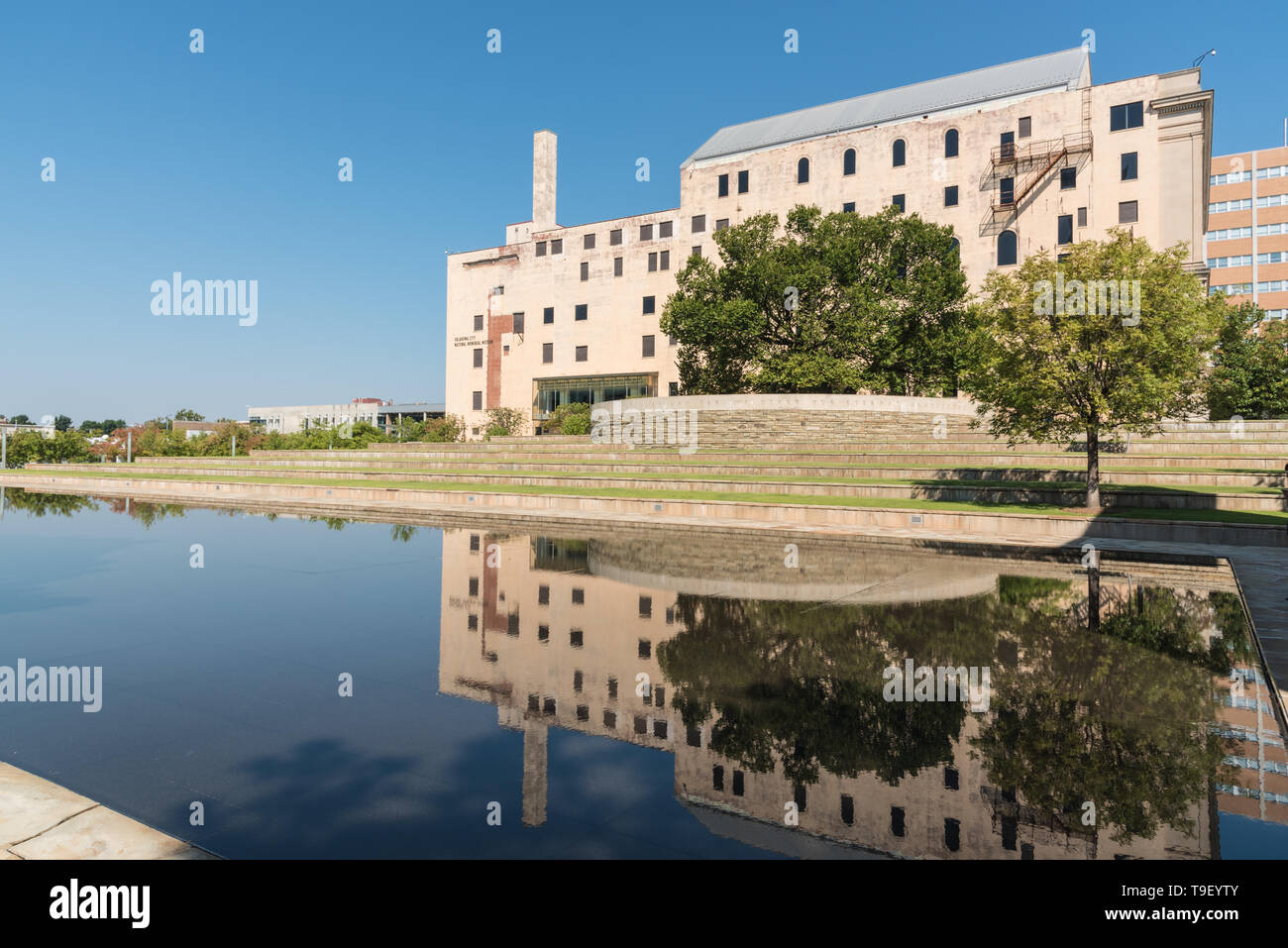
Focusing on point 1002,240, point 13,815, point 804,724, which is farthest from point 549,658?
point 1002,240

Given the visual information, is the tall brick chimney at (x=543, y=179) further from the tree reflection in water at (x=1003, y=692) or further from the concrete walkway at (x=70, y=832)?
the concrete walkway at (x=70, y=832)

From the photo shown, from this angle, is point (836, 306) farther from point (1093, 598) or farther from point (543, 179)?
point (543, 179)

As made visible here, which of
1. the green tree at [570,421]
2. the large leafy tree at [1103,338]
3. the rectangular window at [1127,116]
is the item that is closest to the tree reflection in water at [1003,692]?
the large leafy tree at [1103,338]

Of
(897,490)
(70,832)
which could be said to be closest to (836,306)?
(897,490)

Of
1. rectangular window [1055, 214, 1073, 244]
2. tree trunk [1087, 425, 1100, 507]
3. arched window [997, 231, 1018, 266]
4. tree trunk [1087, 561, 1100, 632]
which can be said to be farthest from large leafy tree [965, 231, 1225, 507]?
rectangular window [1055, 214, 1073, 244]

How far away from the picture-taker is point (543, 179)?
187 ft

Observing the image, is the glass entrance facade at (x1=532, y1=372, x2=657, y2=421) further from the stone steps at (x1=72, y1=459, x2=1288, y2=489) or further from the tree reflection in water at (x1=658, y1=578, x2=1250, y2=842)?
the tree reflection in water at (x1=658, y1=578, x2=1250, y2=842)

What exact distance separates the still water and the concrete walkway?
0.64 feet

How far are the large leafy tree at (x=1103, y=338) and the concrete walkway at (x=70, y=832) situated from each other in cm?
1859

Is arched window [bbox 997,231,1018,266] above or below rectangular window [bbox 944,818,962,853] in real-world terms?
above

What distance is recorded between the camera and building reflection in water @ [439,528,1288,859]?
3.93m

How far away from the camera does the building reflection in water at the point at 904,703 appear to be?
3.93 m

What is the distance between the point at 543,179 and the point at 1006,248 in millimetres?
34914
